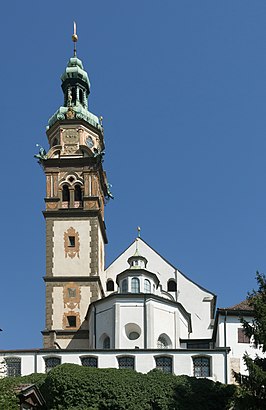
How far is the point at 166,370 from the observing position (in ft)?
216

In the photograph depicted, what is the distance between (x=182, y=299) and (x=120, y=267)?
19.7 feet

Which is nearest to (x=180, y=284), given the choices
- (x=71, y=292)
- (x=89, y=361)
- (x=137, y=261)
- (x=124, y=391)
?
(x=137, y=261)

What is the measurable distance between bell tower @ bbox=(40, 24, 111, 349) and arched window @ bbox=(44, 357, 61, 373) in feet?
Answer: 40.8

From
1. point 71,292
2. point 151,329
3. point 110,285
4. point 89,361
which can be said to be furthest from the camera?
point 110,285

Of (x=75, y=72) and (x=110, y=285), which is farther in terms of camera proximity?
(x=75, y=72)

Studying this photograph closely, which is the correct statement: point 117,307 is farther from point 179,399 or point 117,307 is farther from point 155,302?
point 179,399

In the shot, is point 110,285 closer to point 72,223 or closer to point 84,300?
point 84,300

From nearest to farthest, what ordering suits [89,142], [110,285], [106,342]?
[106,342], [110,285], [89,142]

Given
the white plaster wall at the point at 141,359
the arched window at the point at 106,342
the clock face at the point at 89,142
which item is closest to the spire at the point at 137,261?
the arched window at the point at 106,342

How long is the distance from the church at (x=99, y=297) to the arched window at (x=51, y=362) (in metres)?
0.07

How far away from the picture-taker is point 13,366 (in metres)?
67.7

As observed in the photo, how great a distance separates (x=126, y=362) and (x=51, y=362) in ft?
16.6

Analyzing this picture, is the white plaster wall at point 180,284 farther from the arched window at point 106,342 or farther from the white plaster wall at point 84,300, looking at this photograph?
the arched window at point 106,342

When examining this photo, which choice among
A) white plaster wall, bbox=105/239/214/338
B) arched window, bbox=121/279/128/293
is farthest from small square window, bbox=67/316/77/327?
white plaster wall, bbox=105/239/214/338
